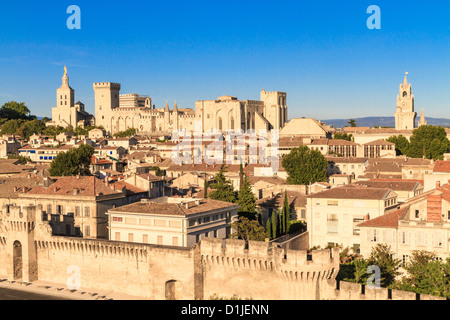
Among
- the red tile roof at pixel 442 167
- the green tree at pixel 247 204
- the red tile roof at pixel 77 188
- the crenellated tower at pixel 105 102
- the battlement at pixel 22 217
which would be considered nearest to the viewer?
the battlement at pixel 22 217

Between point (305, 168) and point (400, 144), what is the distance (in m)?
42.6

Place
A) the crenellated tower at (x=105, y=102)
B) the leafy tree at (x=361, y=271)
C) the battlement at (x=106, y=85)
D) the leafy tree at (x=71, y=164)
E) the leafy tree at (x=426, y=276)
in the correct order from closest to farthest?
the leafy tree at (x=426, y=276) < the leafy tree at (x=361, y=271) < the leafy tree at (x=71, y=164) < the crenellated tower at (x=105, y=102) < the battlement at (x=106, y=85)

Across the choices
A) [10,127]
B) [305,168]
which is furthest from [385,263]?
[10,127]

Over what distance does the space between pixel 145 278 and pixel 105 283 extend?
3.25 m

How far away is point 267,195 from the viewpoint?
6103 cm

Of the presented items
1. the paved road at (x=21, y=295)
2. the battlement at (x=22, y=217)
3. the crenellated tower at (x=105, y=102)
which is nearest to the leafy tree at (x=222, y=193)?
the battlement at (x=22, y=217)

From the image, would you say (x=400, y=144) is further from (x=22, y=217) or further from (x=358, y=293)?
(x=358, y=293)

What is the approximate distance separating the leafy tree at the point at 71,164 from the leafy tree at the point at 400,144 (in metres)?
53.9

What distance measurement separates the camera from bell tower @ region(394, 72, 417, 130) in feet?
488

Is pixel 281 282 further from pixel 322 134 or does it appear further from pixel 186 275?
pixel 322 134

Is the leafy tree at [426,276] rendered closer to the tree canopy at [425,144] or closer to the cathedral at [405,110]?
the tree canopy at [425,144]

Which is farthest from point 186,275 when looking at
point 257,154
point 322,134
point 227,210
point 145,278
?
point 322,134

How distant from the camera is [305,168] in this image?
238 ft

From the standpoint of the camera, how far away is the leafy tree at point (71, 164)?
7412cm
